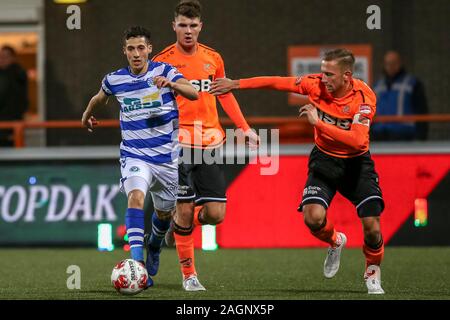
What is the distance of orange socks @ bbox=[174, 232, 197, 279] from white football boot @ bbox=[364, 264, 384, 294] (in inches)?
51.1

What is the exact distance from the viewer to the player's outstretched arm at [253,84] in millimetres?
9203

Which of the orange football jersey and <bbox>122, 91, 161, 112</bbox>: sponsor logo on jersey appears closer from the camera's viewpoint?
<bbox>122, 91, 161, 112</bbox>: sponsor logo on jersey

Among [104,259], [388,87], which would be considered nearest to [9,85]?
[104,259]

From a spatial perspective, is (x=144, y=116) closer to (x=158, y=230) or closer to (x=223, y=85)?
(x=223, y=85)

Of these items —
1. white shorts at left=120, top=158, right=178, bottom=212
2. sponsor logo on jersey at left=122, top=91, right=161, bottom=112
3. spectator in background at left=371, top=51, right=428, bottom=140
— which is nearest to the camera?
white shorts at left=120, top=158, right=178, bottom=212

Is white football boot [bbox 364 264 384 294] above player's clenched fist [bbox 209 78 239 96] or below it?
below

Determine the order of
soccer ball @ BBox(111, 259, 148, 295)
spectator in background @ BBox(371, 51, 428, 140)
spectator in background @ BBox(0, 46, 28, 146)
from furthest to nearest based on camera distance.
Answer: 1. spectator in background @ BBox(0, 46, 28, 146)
2. spectator in background @ BBox(371, 51, 428, 140)
3. soccer ball @ BBox(111, 259, 148, 295)

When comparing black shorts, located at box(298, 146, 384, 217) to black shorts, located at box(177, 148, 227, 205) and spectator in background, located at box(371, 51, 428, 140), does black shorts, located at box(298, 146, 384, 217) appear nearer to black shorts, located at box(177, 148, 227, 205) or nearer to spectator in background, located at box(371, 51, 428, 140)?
black shorts, located at box(177, 148, 227, 205)

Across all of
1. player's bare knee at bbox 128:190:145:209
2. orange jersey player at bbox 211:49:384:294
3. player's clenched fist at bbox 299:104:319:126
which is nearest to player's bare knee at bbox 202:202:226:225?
orange jersey player at bbox 211:49:384:294

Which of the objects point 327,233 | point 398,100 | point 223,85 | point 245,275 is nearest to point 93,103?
point 223,85

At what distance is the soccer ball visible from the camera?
8484mm

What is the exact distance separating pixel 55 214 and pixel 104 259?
54.6 inches

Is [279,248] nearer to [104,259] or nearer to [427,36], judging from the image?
[104,259]

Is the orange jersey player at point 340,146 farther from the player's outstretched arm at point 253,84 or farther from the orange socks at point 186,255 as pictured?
the orange socks at point 186,255
